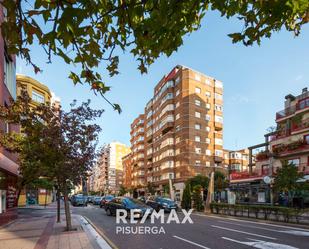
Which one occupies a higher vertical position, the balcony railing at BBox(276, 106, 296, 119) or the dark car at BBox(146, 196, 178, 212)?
the balcony railing at BBox(276, 106, 296, 119)

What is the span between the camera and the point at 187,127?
6506 centimetres

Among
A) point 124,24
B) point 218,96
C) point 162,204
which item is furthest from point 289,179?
point 218,96

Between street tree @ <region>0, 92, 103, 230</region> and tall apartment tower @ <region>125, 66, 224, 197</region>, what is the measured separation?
49.0 metres

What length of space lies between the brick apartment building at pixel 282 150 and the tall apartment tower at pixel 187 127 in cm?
1506

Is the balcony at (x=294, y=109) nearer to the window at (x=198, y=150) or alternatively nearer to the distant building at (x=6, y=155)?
the window at (x=198, y=150)

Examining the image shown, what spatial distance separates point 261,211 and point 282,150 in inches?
861

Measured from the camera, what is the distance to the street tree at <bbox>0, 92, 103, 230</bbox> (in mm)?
14305

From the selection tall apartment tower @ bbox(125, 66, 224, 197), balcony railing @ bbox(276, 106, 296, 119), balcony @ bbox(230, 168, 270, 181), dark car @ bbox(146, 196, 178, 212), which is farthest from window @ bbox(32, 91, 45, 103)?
balcony railing @ bbox(276, 106, 296, 119)

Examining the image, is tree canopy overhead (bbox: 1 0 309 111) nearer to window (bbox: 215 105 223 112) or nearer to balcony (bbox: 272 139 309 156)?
balcony (bbox: 272 139 309 156)

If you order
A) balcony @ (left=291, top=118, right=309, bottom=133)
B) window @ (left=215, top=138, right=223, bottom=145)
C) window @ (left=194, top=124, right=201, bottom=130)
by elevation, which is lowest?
balcony @ (left=291, top=118, right=309, bottom=133)

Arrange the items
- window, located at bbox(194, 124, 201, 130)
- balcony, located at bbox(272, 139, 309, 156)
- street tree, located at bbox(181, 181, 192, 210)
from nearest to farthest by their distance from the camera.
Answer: street tree, located at bbox(181, 181, 192, 210) < balcony, located at bbox(272, 139, 309, 156) < window, located at bbox(194, 124, 201, 130)

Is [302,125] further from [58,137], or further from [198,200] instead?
[58,137]

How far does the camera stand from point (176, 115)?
69.6m

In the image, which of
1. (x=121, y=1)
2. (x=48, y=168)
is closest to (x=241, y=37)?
(x=121, y=1)
